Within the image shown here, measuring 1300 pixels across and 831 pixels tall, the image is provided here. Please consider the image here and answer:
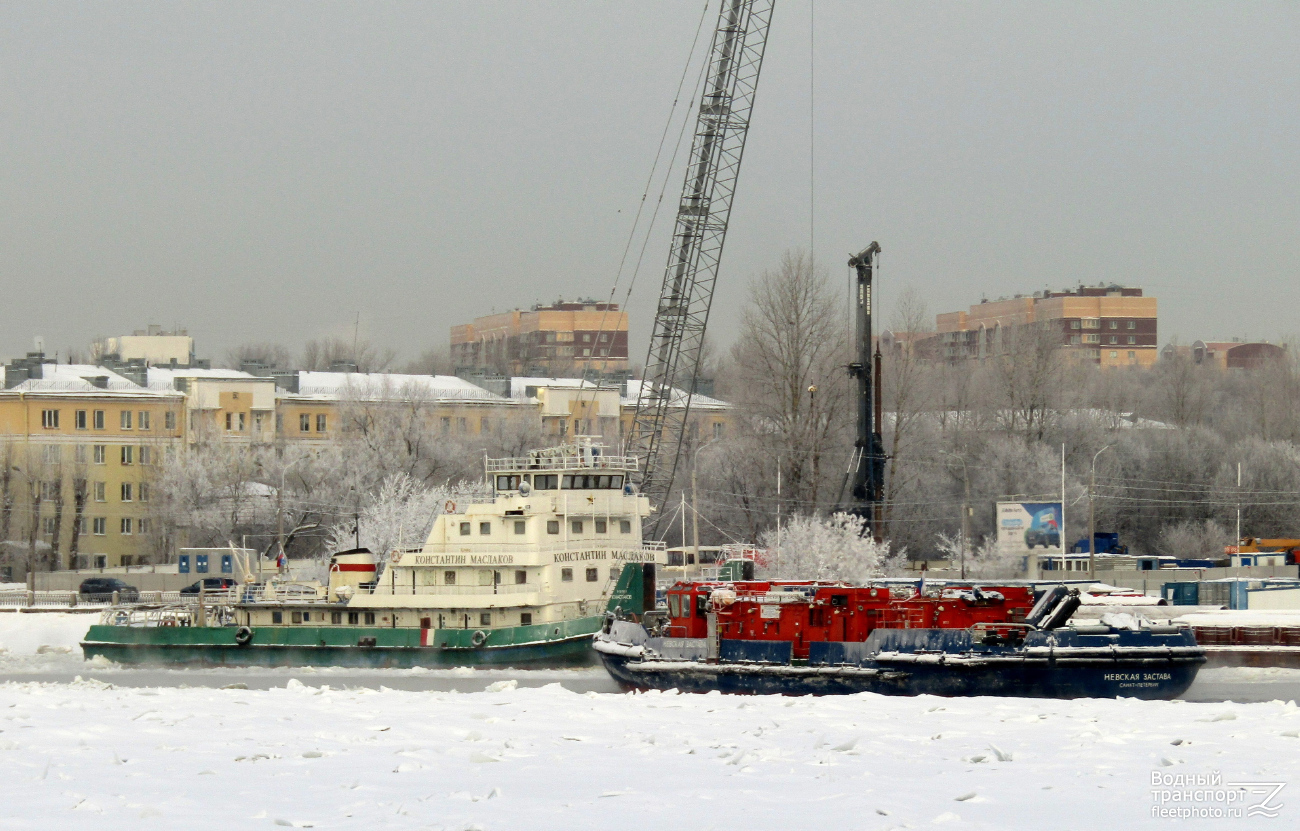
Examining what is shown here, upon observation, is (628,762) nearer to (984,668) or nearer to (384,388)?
(984,668)

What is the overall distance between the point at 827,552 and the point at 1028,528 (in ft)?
27.1

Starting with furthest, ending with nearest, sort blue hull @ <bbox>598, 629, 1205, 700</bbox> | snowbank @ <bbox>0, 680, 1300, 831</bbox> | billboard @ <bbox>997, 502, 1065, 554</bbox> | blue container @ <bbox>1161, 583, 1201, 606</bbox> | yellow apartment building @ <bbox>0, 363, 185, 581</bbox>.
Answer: yellow apartment building @ <bbox>0, 363, 185, 581</bbox>, billboard @ <bbox>997, 502, 1065, 554</bbox>, blue container @ <bbox>1161, 583, 1201, 606</bbox>, blue hull @ <bbox>598, 629, 1205, 700</bbox>, snowbank @ <bbox>0, 680, 1300, 831</bbox>

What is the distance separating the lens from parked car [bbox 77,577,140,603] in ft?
172

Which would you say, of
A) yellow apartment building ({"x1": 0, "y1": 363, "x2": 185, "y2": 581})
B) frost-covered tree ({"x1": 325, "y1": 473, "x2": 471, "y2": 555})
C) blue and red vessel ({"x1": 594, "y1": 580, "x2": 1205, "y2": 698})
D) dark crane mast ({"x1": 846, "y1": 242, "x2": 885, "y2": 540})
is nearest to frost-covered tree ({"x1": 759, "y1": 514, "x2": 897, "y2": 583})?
dark crane mast ({"x1": 846, "y1": 242, "x2": 885, "y2": 540})

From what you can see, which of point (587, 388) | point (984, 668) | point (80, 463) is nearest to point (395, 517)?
point (80, 463)

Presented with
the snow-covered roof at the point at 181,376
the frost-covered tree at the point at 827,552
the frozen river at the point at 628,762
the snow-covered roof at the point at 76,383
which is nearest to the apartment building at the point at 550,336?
the snow-covered roof at the point at 181,376

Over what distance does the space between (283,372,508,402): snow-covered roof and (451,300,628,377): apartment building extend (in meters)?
35.4

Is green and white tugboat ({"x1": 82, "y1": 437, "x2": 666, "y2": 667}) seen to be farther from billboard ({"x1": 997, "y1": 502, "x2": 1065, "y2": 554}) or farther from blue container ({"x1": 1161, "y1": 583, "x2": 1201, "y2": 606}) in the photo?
billboard ({"x1": 997, "y1": 502, "x2": 1065, "y2": 554})

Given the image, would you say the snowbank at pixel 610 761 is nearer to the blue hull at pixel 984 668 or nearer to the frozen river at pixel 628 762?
the frozen river at pixel 628 762

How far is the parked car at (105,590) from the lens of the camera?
52375 mm

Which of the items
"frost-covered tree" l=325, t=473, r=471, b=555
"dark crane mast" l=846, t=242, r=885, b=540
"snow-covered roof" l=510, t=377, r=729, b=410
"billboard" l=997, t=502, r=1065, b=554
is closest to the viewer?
"billboard" l=997, t=502, r=1065, b=554

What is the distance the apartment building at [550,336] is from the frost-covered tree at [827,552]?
234 feet

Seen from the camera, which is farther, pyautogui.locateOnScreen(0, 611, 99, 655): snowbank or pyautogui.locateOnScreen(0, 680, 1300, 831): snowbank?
pyautogui.locateOnScreen(0, 611, 99, 655): snowbank

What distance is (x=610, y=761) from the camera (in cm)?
1412
